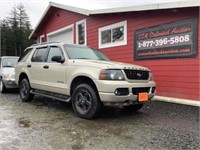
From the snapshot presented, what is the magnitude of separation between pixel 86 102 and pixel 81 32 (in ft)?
26.0

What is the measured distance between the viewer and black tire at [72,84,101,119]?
217 inches

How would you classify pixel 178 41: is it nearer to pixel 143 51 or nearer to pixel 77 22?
pixel 143 51

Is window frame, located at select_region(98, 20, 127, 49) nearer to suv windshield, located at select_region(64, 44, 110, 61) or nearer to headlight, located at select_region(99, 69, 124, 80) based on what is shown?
suv windshield, located at select_region(64, 44, 110, 61)

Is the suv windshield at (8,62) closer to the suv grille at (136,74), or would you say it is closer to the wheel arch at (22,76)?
the wheel arch at (22,76)

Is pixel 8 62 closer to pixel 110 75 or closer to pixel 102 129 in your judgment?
pixel 110 75

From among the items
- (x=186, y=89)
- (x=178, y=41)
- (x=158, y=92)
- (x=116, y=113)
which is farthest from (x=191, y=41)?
(x=116, y=113)

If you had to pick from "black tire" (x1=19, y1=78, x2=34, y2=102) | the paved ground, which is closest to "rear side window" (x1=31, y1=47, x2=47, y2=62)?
"black tire" (x1=19, y1=78, x2=34, y2=102)

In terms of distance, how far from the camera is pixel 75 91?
5996mm

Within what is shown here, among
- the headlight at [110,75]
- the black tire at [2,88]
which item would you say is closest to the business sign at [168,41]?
the headlight at [110,75]

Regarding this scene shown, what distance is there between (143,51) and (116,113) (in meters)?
3.49

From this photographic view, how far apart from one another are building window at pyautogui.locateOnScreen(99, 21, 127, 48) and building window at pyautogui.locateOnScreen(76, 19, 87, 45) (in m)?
1.49

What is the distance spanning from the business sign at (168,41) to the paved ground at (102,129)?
6.41ft

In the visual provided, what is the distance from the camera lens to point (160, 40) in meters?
8.54

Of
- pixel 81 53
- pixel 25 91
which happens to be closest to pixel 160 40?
pixel 81 53
